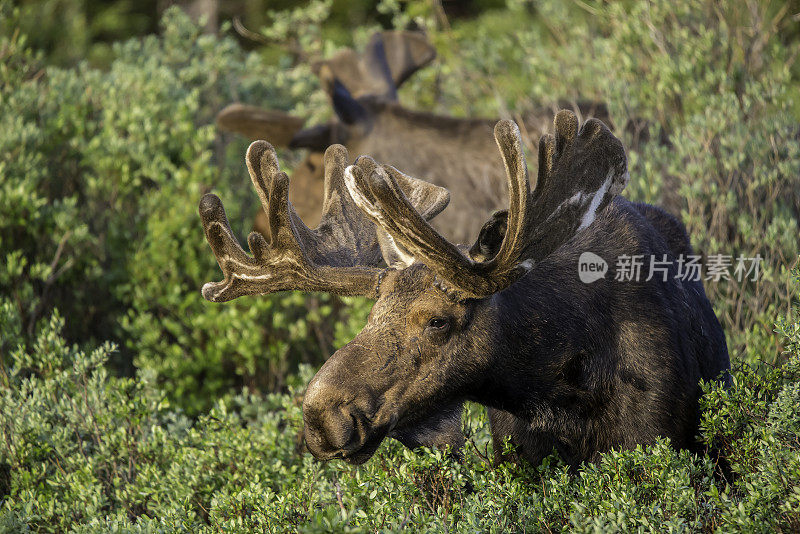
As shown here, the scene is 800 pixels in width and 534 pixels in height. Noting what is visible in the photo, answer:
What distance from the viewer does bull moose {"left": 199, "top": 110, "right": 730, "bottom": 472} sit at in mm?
2902

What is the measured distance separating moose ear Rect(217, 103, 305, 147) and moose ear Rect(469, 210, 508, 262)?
3.56 meters

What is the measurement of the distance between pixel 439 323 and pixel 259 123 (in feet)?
12.1

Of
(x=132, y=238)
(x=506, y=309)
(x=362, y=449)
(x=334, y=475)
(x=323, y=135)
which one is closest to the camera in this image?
(x=362, y=449)

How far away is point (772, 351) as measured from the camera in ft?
15.7

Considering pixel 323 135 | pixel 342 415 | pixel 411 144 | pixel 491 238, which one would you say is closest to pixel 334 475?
pixel 342 415

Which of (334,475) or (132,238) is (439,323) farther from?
(132,238)

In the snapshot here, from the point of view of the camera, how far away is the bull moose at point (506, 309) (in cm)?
290

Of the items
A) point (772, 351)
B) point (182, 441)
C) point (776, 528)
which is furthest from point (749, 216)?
point (182, 441)

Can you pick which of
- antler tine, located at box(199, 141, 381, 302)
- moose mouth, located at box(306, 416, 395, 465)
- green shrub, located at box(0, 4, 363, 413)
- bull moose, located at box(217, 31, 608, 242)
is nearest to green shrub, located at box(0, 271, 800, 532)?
moose mouth, located at box(306, 416, 395, 465)

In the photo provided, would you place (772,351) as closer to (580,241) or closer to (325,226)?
(580,241)

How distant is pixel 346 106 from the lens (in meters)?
6.79

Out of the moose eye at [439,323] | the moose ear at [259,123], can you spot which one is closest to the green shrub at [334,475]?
the moose eye at [439,323]

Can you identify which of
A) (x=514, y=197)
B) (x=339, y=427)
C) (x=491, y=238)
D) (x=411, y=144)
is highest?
(x=514, y=197)

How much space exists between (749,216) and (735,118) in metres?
0.73
